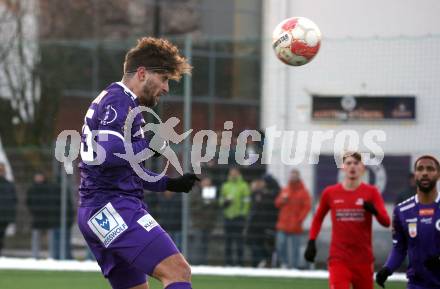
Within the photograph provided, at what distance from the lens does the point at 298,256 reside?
15.1 m

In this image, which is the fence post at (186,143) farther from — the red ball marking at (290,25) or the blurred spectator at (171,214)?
the red ball marking at (290,25)

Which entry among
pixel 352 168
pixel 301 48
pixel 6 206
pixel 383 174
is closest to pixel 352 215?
pixel 352 168

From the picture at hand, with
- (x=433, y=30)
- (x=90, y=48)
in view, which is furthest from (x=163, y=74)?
(x=90, y=48)

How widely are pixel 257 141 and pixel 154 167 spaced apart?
5.98ft

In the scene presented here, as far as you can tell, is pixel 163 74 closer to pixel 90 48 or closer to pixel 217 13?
pixel 90 48

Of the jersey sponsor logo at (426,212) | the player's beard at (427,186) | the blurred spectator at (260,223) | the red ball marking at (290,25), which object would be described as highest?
the red ball marking at (290,25)

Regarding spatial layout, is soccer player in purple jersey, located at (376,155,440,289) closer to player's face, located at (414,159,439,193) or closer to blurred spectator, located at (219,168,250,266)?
player's face, located at (414,159,439,193)

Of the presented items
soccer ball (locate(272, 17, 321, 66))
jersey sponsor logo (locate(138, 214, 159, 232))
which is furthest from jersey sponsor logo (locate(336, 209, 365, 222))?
jersey sponsor logo (locate(138, 214, 159, 232))

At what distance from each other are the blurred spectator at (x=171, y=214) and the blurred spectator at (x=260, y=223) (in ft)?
3.26

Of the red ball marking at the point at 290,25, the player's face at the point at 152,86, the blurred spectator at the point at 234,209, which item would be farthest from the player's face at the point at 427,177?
the blurred spectator at the point at 234,209

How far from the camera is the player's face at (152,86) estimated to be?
22.7ft

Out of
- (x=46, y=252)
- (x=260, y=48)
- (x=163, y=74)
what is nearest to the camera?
(x=163, y=74)

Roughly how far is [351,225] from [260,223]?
5.66 m

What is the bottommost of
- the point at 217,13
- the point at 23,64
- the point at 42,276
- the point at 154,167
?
the point at 42,276
